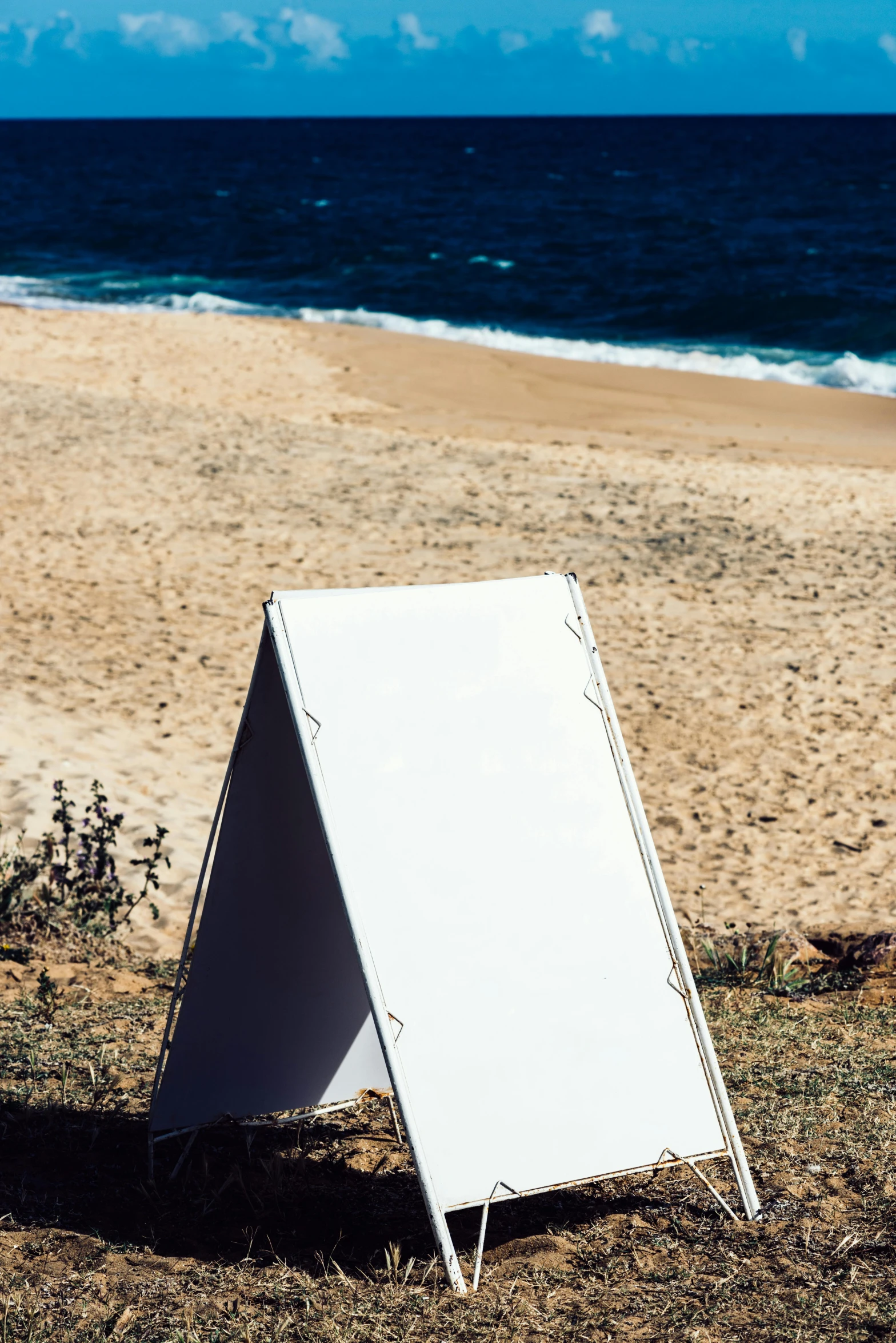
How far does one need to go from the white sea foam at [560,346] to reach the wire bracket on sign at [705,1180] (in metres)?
18.2

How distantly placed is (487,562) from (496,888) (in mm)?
7509

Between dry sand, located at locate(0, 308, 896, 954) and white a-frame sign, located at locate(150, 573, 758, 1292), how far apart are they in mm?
2826

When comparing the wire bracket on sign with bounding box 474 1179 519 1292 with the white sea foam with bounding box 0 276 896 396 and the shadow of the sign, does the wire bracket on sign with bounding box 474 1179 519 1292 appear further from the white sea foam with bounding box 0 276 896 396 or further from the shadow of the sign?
the white sea foam with bounding box 0 276 896 396

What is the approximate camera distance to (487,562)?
10.0m

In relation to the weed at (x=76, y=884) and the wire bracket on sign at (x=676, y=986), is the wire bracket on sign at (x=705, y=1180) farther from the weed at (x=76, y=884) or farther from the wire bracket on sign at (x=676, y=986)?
the weed at (x=76, y=884)

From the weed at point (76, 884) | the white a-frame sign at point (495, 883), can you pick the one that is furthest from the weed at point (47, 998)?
the white a-frame sign at point (495, 883)

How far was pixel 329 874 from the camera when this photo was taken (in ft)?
10.0

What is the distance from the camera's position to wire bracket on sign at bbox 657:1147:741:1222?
8.45 ft

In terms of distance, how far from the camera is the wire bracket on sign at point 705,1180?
258cm

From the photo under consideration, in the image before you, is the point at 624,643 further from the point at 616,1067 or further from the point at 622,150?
the point at 622,150

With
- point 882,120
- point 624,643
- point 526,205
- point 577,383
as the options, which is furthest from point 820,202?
point 882,120

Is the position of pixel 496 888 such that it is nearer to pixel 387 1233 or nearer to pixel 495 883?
pixel 495 883

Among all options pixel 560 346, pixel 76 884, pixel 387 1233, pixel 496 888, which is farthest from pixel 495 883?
pixel 560 346

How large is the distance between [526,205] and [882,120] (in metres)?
115
